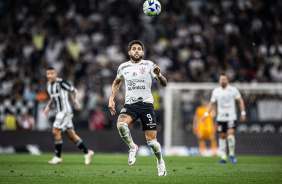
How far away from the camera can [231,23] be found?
2567cm

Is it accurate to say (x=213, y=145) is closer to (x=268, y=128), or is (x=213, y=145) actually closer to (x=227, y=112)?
(x=268, y=128)

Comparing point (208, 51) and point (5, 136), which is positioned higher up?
point (208, 51)

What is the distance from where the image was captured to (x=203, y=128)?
70.1 feet

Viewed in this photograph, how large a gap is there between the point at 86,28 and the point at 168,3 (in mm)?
4612

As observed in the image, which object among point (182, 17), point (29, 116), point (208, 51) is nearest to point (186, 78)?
point (208, 51)

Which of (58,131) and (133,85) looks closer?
(133,85)

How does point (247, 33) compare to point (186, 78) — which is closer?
point (186, 78)

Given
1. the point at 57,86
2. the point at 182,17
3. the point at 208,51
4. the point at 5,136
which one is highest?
the point at 182,17

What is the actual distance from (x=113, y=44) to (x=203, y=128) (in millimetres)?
6585

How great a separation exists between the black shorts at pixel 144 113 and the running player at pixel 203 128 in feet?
37.9

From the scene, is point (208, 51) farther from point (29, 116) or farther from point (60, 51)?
point (29, 116)

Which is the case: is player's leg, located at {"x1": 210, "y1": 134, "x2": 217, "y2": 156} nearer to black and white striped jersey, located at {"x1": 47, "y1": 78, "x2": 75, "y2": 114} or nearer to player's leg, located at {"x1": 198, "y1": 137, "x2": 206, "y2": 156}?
player's leg, located at {"x1": 198, "y1": 137, "x2": 206, "y2": 156}

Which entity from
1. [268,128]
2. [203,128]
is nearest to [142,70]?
[203,128]

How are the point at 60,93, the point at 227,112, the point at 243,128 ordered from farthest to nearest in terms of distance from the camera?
the point at 243,128, the point at 227,112, the point at 60,93
